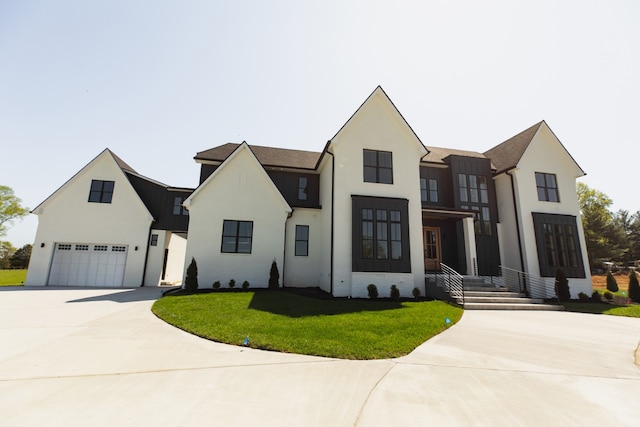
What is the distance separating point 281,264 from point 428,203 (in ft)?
32.3

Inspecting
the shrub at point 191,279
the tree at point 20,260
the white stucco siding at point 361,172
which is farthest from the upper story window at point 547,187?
the tree at point 20,260

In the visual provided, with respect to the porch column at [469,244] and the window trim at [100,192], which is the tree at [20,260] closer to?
the window trim at [100,192]

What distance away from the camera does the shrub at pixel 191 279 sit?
13961 millimetres

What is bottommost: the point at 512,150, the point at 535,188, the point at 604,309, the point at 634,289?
the point at 604,309

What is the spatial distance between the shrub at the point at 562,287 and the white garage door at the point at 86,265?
25550mm

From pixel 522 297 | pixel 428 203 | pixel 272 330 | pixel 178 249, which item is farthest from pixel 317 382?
pixel 178 249

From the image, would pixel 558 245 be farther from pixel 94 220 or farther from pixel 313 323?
pixel 94 220

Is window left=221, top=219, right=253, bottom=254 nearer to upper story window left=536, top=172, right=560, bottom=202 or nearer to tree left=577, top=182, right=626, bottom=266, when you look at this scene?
upper story window left=536, top=172, right=560, bottom=202

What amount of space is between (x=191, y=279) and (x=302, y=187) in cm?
868

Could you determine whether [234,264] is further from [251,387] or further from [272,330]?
[251,387]

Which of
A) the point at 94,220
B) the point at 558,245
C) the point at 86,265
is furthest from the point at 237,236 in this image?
the point at 558,245

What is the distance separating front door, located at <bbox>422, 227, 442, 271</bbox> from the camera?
16094mm

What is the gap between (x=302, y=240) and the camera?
16.8 metres

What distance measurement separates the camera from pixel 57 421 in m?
2.69
